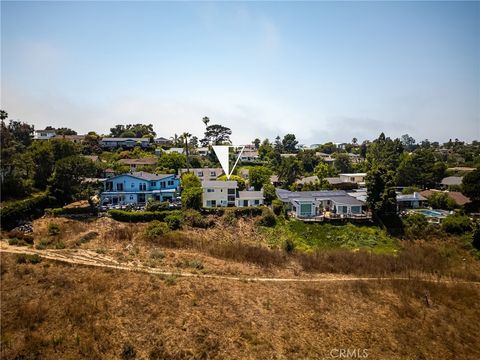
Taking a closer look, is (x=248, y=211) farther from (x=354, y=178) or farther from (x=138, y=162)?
(x=354, y=178)

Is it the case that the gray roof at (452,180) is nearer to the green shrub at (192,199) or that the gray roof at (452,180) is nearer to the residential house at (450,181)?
the residential house at (450,181)

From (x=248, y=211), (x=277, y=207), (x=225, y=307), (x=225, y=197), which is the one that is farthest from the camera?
(x=225, y=197)

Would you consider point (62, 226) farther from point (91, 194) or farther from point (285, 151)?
point (285, 151)

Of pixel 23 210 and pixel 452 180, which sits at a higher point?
pixel 452 180

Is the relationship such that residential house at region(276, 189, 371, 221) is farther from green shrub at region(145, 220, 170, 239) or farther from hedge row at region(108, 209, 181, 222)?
green shrub at region(145, 220, 170, 239)

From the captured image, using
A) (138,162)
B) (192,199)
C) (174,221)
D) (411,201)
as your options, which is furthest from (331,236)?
(138,162)

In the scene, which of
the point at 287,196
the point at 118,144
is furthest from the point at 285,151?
the point at 287,196
